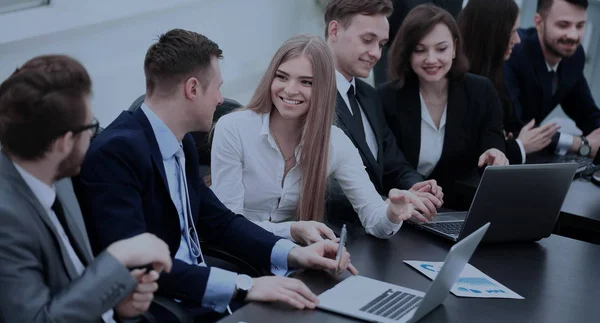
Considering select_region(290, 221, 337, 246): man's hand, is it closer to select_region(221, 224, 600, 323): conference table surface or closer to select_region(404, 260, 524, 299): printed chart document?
select_region(221, 224, 600, 323): conference table surface

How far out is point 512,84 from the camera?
14.4 feet

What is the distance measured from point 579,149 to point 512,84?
22.5 inches

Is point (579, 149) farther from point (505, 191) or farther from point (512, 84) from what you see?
point (505, 191)

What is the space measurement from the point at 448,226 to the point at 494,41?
1.59 m

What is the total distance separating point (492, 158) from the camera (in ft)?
11.2

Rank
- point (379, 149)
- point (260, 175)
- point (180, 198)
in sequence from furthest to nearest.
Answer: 1. point (379, 149)
2. point (260, 175)
3. point (180, 198)

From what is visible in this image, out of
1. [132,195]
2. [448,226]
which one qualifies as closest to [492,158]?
[448,226]

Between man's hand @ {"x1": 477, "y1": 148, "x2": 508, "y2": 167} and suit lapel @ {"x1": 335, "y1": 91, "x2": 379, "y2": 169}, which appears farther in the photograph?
man's hand @ {"x1": 477, "y1": 148, "x2": 508, "y2": 167}

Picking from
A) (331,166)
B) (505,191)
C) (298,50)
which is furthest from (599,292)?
(298,50)

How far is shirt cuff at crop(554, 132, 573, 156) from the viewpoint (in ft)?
13.0

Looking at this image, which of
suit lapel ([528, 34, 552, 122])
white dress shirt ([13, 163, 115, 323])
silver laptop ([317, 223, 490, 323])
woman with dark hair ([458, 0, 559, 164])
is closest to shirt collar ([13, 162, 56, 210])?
white dress shirt ([13, 163, 115, 323])

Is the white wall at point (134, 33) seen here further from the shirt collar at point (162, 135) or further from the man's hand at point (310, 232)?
the man's hand at point (310, 232)

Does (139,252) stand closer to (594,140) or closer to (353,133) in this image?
(353,133)

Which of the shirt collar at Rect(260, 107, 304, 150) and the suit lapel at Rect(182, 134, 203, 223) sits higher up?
the shirt collar at Rect(260, 107, 304, 150)
